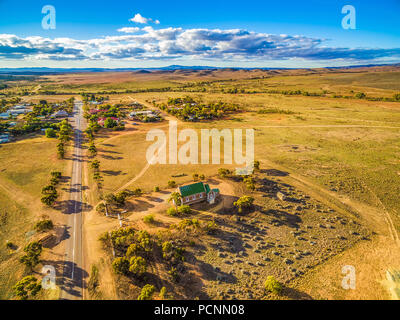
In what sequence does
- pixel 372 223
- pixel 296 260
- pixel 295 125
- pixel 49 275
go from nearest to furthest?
pixel 49 275, pixel 296 260, pixel 372 223, pixel 295 125

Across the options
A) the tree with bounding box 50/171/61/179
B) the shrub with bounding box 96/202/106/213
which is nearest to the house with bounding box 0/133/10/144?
the tree with bounding box 50/171/61/179

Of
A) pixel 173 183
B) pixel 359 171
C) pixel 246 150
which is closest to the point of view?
pixel 173 183

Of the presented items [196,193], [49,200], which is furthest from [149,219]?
[49,200]

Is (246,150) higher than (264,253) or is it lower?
higher

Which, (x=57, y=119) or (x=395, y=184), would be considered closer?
(x=395, y=184)

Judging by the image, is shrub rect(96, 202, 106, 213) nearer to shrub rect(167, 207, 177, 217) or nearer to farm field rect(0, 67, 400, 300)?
farm field rect(0, 67, 400, 300)

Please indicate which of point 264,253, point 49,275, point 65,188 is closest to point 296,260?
point 264,253
